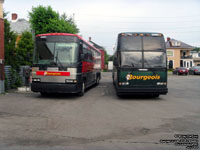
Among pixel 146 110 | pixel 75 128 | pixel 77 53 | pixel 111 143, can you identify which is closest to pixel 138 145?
pixel 111 143

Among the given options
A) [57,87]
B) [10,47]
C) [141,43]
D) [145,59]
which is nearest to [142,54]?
[145,59]

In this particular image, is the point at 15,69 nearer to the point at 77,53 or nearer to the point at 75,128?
the point at 77,53

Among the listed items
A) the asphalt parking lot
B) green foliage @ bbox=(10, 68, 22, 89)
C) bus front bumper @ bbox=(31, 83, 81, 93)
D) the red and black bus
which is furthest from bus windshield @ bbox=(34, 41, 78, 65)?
green foliage @ bbox=(10, 68, 22, 89)

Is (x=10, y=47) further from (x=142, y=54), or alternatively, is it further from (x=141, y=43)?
(x=142, y=54)

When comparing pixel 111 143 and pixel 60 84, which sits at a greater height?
pixel 60 84

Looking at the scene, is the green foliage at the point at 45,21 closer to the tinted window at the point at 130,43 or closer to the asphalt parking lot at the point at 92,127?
the tinted window at the point at 130,43

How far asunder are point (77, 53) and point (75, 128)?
5.57 metres

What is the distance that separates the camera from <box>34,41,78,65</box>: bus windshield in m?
10.8

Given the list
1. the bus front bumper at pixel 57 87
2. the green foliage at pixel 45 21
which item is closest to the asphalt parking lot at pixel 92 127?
the bus front bumper at pixel 57 87

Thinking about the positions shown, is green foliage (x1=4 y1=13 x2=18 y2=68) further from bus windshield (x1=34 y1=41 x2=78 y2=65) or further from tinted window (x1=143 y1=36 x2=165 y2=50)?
tinted window (x1=143 y1=36 x2=165 y2=50)

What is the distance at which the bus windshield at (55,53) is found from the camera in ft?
35.3

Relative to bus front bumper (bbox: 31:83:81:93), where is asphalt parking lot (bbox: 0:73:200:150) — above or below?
below

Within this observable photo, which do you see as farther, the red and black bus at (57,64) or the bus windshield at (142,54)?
the bus windshield at (142,54)

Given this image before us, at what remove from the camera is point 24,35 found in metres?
22.8
